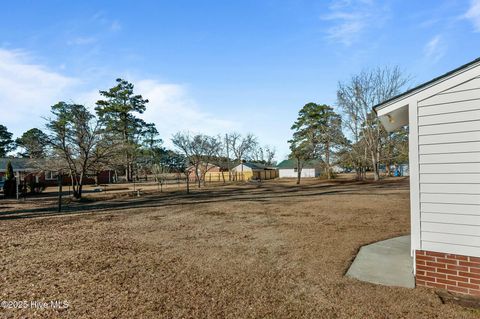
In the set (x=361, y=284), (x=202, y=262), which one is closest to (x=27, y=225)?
(x=202, y=262)

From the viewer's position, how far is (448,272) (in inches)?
146

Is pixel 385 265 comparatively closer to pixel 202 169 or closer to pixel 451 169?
pixel 451 169

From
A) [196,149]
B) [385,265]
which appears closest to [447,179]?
[385,265]

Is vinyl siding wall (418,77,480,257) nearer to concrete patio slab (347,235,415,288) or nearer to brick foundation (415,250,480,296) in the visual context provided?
brick foundation (415,250,480,296)

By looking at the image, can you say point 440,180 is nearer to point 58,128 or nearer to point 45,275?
point 45,275

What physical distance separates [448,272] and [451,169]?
1.38 metres

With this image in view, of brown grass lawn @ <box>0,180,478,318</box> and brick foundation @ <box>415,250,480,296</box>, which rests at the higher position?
brick foundation @ <box>415,250,480,296</box>

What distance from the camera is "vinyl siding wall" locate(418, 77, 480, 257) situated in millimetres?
3551

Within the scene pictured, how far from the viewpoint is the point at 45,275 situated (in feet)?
14.7

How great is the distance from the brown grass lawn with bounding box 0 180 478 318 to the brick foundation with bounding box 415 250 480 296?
0.22 m

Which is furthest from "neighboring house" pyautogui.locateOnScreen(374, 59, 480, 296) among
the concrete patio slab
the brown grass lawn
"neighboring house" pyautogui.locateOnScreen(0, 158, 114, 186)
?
"neighboring house" pyautogui.locateOnScreen(0, 158, 114, 186)

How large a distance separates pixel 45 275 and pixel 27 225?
607cm

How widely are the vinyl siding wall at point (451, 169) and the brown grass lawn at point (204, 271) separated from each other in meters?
0.81

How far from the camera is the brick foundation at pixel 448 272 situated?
3576 millimetres
